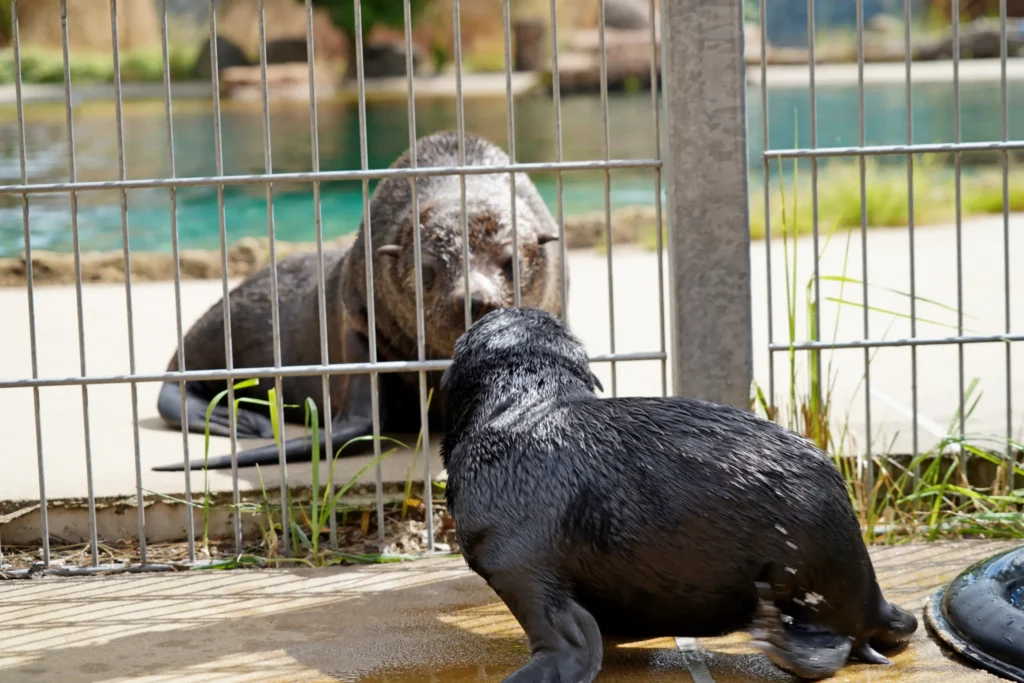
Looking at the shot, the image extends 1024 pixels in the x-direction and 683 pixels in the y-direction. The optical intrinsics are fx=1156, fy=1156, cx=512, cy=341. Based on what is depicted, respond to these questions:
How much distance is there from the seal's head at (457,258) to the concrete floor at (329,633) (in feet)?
4.74

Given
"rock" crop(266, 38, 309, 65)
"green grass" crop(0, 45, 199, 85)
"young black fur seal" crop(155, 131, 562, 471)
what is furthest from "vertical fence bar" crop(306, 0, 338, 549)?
"green grass" crop(0, 45, 199, 85)

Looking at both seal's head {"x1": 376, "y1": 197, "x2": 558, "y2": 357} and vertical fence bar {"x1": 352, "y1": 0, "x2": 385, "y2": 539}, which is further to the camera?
seal's head {"x1": 376, "y1": 197, "x2": 558, "y2": 357}

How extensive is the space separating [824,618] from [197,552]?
2.55 meters

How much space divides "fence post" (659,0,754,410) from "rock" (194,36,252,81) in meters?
33.1

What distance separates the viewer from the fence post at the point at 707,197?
12.8ft

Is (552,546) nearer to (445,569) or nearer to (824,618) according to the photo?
(824,618)

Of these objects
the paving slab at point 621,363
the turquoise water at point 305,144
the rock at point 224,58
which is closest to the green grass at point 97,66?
the rock at point 224,58

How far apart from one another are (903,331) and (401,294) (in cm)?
418

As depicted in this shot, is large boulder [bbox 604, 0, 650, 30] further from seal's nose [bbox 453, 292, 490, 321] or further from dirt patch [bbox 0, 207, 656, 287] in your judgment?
seal's nose [bbox 453, 292, 490, 321]

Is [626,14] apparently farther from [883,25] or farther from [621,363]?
[621,363]

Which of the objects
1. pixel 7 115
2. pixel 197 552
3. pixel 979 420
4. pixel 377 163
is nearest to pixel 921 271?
pixel 979 420

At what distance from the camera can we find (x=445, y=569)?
403 cm

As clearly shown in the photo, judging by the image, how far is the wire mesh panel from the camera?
13.5 ft

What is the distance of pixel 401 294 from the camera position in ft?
18.4
